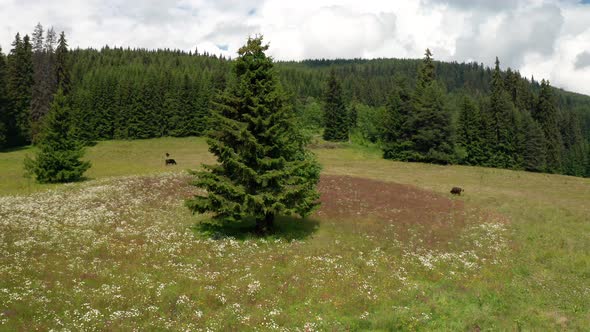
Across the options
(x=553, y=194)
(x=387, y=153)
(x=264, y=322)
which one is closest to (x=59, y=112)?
(x=264, y=322)

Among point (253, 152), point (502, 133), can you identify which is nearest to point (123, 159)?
point (253, 152)

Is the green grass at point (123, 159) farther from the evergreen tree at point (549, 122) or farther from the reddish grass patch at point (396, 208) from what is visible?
the evergreen tree at point (549, 122)

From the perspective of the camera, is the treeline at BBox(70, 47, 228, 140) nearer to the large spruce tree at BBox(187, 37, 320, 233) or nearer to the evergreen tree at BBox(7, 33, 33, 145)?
the evergreen tree at BBox(7, 33, 33, 145)

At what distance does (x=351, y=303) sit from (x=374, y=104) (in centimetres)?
17334

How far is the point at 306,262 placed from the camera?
2453cm

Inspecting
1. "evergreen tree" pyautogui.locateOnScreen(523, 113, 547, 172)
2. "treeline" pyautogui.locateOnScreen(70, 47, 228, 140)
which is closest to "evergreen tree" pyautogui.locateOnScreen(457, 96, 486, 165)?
"evergreen tree" pyautogui.locateOnScreen(523, 113, 547, 172)

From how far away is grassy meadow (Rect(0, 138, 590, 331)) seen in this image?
728 inches

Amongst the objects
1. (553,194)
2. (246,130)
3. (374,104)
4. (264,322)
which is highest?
(374,104)

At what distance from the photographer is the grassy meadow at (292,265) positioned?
1848 cm

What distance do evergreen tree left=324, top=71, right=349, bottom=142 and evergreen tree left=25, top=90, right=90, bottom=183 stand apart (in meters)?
72.3

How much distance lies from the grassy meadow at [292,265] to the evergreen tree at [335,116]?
6777 cm

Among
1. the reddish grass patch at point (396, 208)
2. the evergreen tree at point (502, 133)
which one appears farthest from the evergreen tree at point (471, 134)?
the reddish grass patch at point (396, 208)

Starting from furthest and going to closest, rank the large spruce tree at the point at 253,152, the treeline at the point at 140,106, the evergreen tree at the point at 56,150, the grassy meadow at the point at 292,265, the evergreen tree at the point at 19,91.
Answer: the treeline at the point at 140,106 → the evergreen tree at the point at 19,91 → the evergreen tree at the point at 56,150 → the large spruce tree at the point at 253,152 → the grassy meadow at the point at 292,265

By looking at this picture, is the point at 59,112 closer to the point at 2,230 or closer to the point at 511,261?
the point at 2,230
